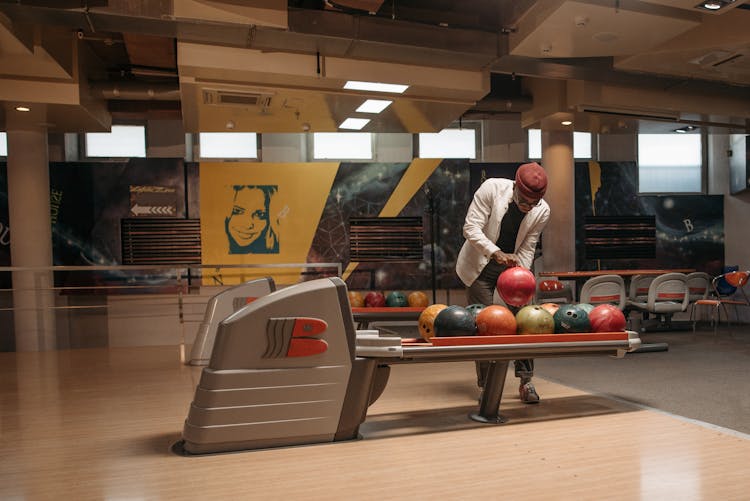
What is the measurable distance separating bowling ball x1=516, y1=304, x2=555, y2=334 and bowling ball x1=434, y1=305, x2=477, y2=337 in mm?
258

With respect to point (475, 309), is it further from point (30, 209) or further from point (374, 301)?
point (30, 209)

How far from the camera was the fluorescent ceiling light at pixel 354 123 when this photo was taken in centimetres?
739

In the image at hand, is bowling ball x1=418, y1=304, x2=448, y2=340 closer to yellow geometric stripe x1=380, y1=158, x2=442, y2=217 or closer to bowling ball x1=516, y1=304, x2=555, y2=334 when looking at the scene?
bowling ball x1=516, y1=304, x2=555, y2=334

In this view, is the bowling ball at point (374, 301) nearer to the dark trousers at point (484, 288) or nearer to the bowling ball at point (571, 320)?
the dark trousers at point (484, 288)

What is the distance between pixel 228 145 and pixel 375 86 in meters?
4.05

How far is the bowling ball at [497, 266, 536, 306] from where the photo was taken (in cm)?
325

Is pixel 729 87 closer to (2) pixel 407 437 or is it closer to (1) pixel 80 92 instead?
(2) pixel 407 437

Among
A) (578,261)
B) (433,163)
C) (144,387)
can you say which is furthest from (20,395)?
(578,261)

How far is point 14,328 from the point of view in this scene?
21.3 ft

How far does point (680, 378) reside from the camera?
4.48 metres

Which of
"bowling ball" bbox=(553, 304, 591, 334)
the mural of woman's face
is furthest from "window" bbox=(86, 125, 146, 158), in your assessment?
"bowling ball" bbox=(553, 304, 591, 334)

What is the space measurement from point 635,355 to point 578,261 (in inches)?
146

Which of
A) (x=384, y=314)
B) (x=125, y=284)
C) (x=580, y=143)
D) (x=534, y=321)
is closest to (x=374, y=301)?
(x=384, y=314)

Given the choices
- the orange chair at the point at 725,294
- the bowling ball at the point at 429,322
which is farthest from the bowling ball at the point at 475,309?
the orange chair at the point at 725,294
